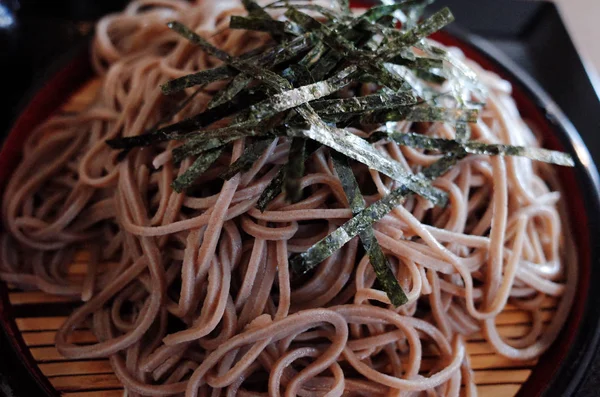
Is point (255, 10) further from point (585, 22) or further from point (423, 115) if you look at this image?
point (585, 22)

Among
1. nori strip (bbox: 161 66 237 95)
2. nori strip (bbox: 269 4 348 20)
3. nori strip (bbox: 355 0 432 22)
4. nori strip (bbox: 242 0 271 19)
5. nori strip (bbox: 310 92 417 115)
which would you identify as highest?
nori strip (bbox: 355 0 432 22)

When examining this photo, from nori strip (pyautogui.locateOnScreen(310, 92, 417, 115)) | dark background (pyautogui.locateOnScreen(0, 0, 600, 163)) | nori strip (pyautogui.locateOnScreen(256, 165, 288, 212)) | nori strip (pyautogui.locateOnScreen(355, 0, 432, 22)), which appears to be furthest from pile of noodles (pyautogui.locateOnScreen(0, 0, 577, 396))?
dark background (pyautogui.locateOnScreen(0, 0, 600, 163))

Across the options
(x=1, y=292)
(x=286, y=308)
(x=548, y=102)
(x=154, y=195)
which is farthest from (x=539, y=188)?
(x=1, y=292)

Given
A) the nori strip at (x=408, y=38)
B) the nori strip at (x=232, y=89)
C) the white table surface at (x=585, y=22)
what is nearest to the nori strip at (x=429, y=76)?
the nori strip at (x=408, y=38)

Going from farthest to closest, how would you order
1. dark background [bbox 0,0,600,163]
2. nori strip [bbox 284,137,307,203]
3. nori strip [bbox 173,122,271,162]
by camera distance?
dark background [bbox 0,0,600,163]
nori strip [bbox 173,122,271,162]
nori strip [bbox 284,137,307,203]

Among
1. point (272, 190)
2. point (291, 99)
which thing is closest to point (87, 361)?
point (272, 190)

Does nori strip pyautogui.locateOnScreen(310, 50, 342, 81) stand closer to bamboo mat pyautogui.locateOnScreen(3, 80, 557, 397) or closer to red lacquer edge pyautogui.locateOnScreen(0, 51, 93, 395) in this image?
bamboo mat pyautogui.locateOnScreen(3, 80, 557, 397)
